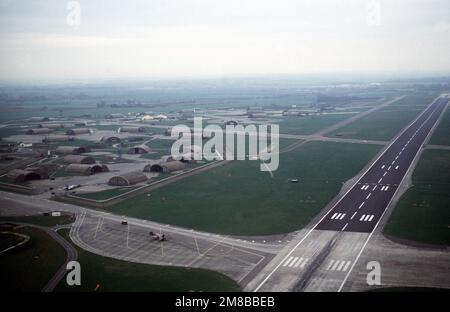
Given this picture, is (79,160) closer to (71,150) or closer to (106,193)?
(71,150)

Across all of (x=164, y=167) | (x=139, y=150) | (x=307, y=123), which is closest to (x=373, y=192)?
(x=164, y=167)

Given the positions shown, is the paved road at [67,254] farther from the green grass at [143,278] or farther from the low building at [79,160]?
the low building at [79,160]

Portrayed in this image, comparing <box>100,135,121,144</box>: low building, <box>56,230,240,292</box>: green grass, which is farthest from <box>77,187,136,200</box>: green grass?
<box>100,135,121,144</box>: low building

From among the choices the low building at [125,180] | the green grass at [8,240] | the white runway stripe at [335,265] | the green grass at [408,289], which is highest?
the low building at [125,180]

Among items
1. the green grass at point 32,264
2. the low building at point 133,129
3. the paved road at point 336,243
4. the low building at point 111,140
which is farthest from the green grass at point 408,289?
the low building at point 133,129

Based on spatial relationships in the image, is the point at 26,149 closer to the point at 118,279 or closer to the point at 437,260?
the point at 118,279

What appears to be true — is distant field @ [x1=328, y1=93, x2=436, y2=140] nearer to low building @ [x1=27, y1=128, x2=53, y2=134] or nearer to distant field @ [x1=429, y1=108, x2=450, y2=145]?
distant field @ [x1=429, y1=108, x2=450, y2=145]

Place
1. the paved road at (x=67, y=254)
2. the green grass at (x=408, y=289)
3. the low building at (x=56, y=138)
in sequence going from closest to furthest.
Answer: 1. the green grass at (x=408, y=289)
2. the paved road at (x=67, y=254)
3. the low building at (x=56, y=138)
